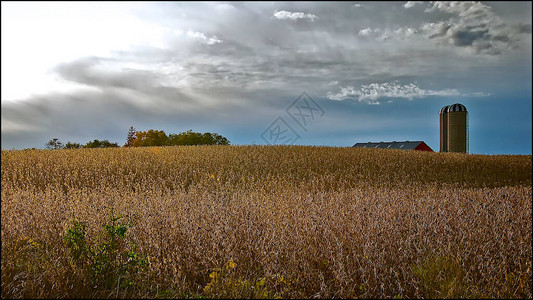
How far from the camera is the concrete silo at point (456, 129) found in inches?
1024

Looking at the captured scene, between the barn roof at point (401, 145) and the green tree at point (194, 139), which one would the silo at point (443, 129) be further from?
the green tree at point (194, 139)

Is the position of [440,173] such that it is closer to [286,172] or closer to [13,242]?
[286,172]

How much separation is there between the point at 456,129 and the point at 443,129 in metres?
1.12

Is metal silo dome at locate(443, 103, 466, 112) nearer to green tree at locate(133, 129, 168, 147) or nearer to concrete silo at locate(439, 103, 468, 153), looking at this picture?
concrete silo at locate(439, 103, 468, 153)

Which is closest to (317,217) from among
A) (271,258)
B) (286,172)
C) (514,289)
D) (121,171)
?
(271,258)

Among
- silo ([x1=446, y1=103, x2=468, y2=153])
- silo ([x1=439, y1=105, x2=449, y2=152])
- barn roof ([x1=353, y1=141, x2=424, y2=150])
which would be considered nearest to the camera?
silo ([x1=446, y1=103, x2=468, y2=153])

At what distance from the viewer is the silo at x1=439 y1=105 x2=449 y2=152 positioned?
2691 centimetres

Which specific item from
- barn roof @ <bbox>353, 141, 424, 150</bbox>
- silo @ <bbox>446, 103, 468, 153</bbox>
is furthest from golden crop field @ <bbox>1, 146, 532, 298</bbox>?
barn roof @ <bbox>353, 141, 424, 150</bbox>

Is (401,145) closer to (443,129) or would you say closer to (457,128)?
(443,129)

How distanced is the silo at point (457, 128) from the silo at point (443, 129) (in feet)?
1.03

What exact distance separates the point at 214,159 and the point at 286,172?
320cm

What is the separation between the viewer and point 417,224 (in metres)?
4.65

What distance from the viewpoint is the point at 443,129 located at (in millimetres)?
27422

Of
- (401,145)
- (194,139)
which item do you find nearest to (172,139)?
(194,139)
